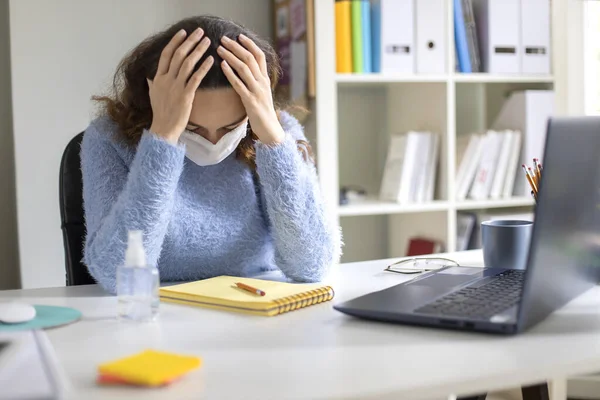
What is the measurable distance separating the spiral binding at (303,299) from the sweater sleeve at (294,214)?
175 mm

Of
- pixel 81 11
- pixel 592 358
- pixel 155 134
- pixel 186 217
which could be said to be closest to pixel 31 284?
pixel 81 11

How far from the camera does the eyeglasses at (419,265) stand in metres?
1.29

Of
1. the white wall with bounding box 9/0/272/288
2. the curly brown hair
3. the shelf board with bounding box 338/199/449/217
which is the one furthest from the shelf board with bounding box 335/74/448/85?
the curly brown hair

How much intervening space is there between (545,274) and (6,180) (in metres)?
1.87

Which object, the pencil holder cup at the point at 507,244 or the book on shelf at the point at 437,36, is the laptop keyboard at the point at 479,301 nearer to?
the pencil holder cup at the point at 507,244

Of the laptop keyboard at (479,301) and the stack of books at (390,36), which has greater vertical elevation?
the stack of books at (390,36)

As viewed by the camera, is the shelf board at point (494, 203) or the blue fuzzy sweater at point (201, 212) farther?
the shelf board at point (494, 203)

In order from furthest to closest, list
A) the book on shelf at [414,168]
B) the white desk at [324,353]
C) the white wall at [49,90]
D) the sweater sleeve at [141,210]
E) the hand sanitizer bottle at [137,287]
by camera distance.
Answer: the book on shelf at [414,168] < the white wall at [49,90] < the sweater sleeve at [141,210] < the hand sanitizer bottle at [137,287] < the white desk at [324,353]

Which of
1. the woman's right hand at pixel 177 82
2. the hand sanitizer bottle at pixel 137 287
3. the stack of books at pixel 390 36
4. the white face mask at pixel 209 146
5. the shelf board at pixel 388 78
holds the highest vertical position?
the stack of books at pixel 390 36

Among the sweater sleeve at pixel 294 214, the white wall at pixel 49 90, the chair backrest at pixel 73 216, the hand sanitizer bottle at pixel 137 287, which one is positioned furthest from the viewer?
the white wall at pixel 49 90

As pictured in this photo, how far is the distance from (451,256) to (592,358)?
68 centimetres

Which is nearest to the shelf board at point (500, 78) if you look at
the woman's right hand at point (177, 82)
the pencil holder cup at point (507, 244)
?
the pencil holder cup at point (507, 244)

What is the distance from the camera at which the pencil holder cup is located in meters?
1.19

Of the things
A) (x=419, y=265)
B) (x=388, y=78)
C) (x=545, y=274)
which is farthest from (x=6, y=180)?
(x=545, y=274)
